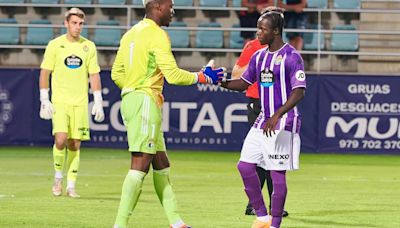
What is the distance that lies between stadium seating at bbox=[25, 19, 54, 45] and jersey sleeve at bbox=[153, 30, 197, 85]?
17392mm

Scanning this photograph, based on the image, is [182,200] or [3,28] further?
[3,28]

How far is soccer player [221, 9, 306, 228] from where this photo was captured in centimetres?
1052

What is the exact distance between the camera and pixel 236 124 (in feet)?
81.5

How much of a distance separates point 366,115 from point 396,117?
644 mm

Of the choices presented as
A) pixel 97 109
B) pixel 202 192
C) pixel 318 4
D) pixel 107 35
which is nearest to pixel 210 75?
pixel 97 109

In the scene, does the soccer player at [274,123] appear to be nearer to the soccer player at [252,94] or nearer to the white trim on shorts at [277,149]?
the white trim on shorts at [277,149]

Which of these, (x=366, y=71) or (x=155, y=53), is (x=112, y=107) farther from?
(x=155, y=53)

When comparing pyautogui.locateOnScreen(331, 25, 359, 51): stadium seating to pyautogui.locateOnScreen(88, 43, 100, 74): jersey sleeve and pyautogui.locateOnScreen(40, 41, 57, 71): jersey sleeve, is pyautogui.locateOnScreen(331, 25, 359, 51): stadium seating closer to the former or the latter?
pyautogui.locateOnScreen(88, 43, 100, 74): jersey sleeve

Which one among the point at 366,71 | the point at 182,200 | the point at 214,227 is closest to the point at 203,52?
the point at 366,71

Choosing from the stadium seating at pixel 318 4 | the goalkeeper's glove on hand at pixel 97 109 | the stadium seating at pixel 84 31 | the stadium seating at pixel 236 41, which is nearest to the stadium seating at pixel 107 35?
the stadium seating at pixel 84 31

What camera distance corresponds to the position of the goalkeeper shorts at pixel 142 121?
396 inches

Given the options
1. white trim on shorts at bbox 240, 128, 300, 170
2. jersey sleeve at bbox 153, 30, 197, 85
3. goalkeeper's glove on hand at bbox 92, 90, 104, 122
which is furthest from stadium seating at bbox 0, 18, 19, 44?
jersey sleeve at bbox 153, 30, 197, 85

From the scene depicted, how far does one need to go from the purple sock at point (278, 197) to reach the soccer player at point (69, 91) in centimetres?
466

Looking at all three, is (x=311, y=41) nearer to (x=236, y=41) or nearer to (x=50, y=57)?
(x=236, y=41)
